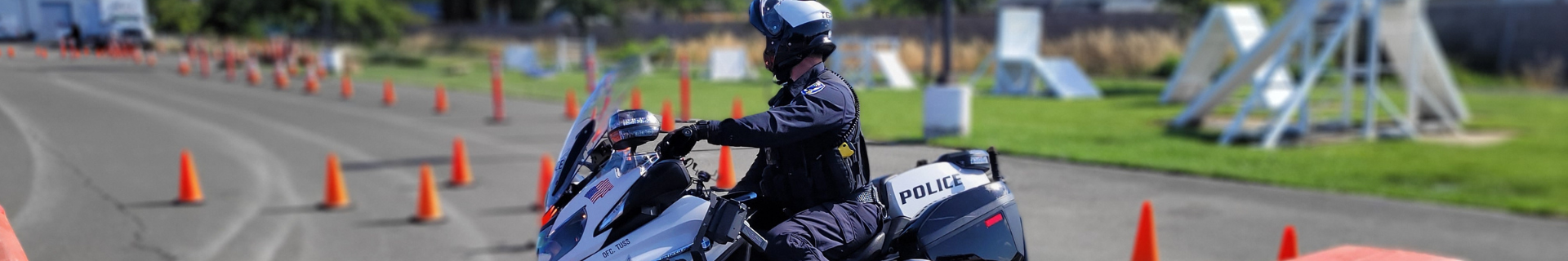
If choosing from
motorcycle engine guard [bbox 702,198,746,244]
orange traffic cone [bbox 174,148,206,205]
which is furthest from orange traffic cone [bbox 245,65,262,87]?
motorcycle engine guard [bbox 702,198,746,244]

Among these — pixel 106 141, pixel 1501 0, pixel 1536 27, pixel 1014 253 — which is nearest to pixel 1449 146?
pixel 1014 253

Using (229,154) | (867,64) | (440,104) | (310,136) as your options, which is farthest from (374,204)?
(867,64)

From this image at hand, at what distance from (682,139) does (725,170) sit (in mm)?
758

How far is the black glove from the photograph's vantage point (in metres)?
3.45

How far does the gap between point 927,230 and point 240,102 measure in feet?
54.4

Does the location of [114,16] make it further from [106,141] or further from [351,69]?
[351,69]

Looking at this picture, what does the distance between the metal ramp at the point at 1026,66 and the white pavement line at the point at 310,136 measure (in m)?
14.7

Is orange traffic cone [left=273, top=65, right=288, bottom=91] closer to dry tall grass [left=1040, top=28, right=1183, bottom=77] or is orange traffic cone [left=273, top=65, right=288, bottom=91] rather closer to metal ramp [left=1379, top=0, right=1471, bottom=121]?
metal ramp [left=1379, top=0, right=1471, bottom=121]

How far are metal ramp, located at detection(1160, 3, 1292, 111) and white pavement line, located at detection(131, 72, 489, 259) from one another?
14.5 meters

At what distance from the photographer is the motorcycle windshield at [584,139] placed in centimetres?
371

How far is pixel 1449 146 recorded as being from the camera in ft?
44.1

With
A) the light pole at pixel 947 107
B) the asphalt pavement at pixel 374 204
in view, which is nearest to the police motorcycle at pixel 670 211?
the asphalt pavement at pixel 374 204

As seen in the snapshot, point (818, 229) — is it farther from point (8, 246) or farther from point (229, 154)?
point (229, 154)

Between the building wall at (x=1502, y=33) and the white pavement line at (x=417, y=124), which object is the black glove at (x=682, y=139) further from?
the building wall at (x=1502, y=33)
